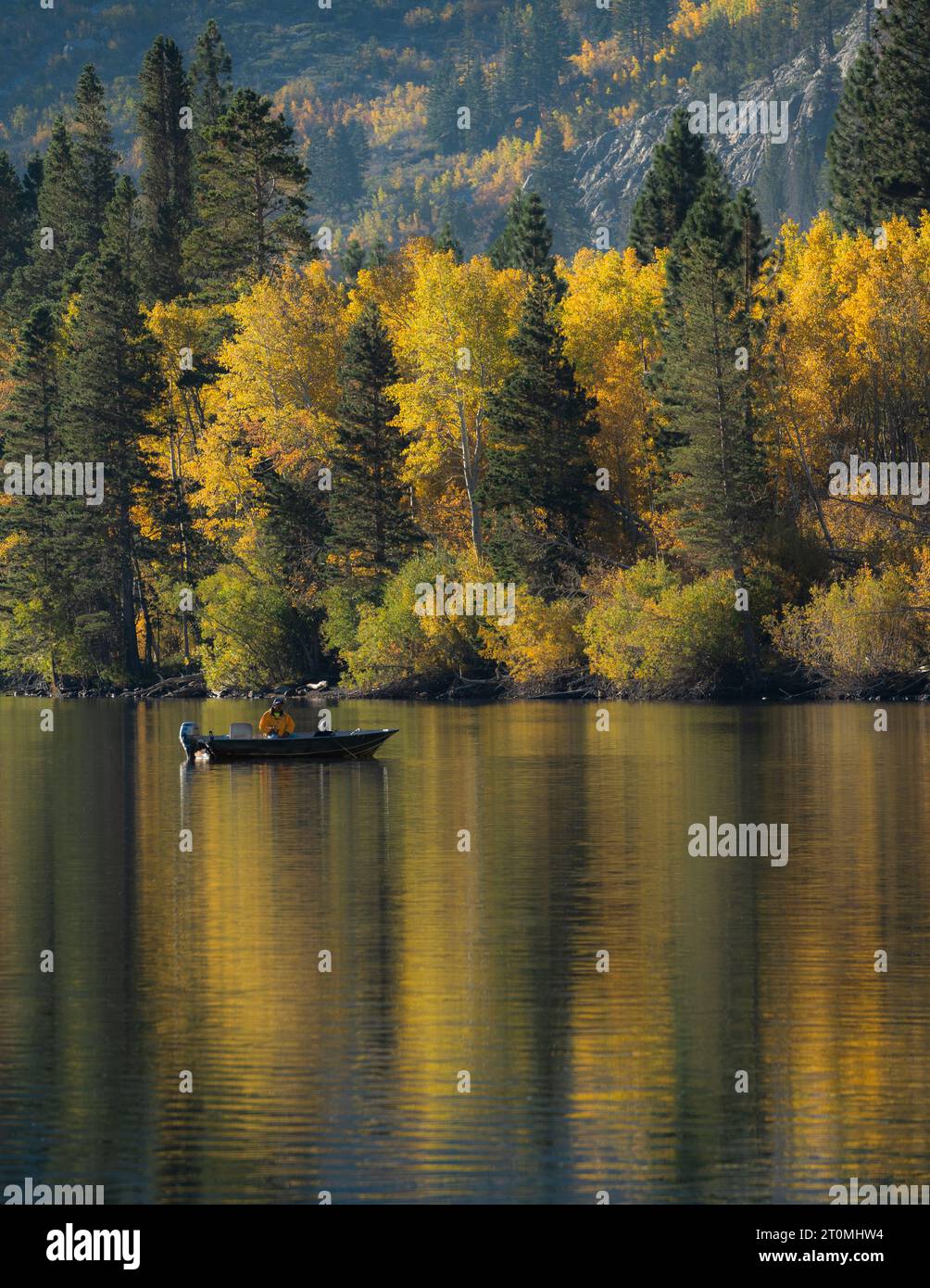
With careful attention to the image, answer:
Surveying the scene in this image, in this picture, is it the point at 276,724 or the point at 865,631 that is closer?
the point at 276,724

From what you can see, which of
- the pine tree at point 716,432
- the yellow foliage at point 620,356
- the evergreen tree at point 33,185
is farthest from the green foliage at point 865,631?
the evergreen tree at point 33,185

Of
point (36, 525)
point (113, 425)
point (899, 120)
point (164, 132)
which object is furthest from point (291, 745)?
point (164, 132)

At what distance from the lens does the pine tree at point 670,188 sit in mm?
105188

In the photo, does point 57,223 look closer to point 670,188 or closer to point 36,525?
point 36,525

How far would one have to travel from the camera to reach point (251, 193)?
340ft

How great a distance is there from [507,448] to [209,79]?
57.7 m

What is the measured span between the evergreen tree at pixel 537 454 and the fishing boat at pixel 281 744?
31423 mm

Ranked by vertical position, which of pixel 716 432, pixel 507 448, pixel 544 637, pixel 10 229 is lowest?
pixel 544 637

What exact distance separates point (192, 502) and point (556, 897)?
7069 cm

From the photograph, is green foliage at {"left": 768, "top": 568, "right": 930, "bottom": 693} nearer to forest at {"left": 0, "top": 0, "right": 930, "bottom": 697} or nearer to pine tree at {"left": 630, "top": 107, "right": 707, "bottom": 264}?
forest at {"left": 0, "top": 0, "right": 930, "bottom": 697}

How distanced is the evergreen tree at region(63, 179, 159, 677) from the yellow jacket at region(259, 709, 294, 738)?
45901mm

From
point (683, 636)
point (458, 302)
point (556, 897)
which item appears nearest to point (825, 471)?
point (683, 636)

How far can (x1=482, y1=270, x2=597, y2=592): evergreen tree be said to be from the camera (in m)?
86.4
